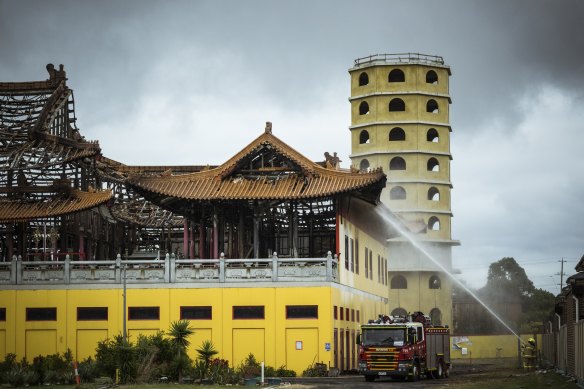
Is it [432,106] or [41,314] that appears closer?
[41,314]

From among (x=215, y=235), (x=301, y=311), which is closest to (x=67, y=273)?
(x=215, y=235)

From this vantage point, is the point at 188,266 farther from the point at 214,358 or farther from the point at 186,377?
the point at 186,377

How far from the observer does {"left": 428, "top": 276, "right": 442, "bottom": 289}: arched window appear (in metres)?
105

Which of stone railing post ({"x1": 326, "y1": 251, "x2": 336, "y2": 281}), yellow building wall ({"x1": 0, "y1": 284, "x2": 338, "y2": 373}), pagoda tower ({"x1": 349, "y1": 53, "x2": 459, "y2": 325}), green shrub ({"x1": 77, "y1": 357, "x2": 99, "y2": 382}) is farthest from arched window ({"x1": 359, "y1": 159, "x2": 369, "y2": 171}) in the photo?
green shrub ({"x1": 77, "y1": 357, "x2": 99, "y2": 382})

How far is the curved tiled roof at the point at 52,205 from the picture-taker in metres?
56.9

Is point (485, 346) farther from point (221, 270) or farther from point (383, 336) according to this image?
point (383, 336)

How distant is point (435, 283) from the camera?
106m

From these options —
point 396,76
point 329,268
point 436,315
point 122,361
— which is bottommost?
point 436,315

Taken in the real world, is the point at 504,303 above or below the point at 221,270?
below

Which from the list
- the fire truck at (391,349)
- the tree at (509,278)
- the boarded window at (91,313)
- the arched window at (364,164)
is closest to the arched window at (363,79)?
the arched window at (364,164)

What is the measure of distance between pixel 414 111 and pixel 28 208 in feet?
180

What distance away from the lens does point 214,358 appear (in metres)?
50.1

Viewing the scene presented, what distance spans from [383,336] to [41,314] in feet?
58.6

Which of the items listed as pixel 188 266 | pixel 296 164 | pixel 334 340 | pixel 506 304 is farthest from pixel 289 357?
pixel 506 304
